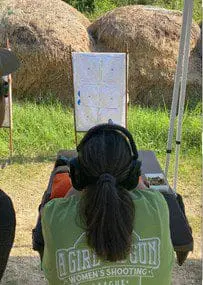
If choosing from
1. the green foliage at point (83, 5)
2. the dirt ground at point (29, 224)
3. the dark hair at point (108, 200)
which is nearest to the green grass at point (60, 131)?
the dirt ground at point (29, 224)

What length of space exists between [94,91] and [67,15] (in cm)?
271

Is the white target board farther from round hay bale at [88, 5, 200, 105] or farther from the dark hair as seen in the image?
the dark hair

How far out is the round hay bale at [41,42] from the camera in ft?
23.3

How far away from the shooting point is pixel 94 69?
5148mm

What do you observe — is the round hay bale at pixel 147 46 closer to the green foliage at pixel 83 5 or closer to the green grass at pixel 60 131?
the green grass at pixel 60 131

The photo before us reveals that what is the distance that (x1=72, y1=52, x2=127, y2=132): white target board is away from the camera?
508cm

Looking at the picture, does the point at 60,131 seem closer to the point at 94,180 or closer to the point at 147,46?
the point at 147,46

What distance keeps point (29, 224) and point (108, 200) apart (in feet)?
8.65

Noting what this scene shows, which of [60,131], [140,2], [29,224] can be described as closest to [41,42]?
[60,131]

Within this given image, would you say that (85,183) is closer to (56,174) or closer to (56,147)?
(56,174)

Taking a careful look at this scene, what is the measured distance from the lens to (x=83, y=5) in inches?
357

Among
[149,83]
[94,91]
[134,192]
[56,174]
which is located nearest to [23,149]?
[94,91]

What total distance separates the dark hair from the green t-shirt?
0.13 feet

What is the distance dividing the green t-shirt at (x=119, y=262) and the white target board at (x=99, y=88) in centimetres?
339
